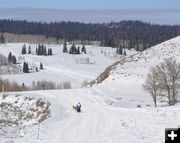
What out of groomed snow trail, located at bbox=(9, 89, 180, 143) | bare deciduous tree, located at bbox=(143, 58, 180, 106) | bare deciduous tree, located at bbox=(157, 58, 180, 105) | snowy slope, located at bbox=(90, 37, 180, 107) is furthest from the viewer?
snowy slope, located at bbox=(90, 37, 180, 107)

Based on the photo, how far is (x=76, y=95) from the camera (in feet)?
188

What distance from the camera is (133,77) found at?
249ft

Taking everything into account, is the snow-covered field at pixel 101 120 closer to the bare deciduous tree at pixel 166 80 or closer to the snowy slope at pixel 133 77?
the snowy slope at pixel 133 77

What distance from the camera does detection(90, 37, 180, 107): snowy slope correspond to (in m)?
59.2

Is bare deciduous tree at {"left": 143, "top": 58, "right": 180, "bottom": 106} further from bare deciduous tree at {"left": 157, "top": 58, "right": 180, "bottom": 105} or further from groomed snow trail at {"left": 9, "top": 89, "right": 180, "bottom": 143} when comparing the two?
groomed snow trail at {"left": 9, "top": 89, "right": 180, "bottom": 143}

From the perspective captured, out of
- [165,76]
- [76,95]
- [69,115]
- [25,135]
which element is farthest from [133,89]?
[25,135]

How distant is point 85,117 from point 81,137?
363 inches

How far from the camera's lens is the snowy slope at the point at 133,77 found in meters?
59.2

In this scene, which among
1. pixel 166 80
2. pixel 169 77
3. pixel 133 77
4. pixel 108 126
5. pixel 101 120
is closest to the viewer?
pixel 108 126

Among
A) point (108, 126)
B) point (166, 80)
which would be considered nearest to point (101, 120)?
point (108, 126)

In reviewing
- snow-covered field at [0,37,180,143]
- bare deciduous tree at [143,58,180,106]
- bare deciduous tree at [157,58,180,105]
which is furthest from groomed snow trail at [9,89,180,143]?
bare deciduous tree at [157,58,180,105]

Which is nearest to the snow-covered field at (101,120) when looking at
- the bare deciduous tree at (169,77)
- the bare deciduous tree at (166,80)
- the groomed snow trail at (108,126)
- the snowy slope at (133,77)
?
the groomed snow trail at (108,126)

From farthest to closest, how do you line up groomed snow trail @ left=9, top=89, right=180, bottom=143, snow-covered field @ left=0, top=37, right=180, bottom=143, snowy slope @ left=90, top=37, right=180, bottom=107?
snowy slope @ left=90, top=37, right=180, bottom=107 → snow-covered field @ left=0, top=37, right=180, bottom=143 → groomed snow trail @ left=9, top=89, right=180, bottom=143

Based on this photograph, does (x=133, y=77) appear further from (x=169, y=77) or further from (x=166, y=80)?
(x=166, y=80)
